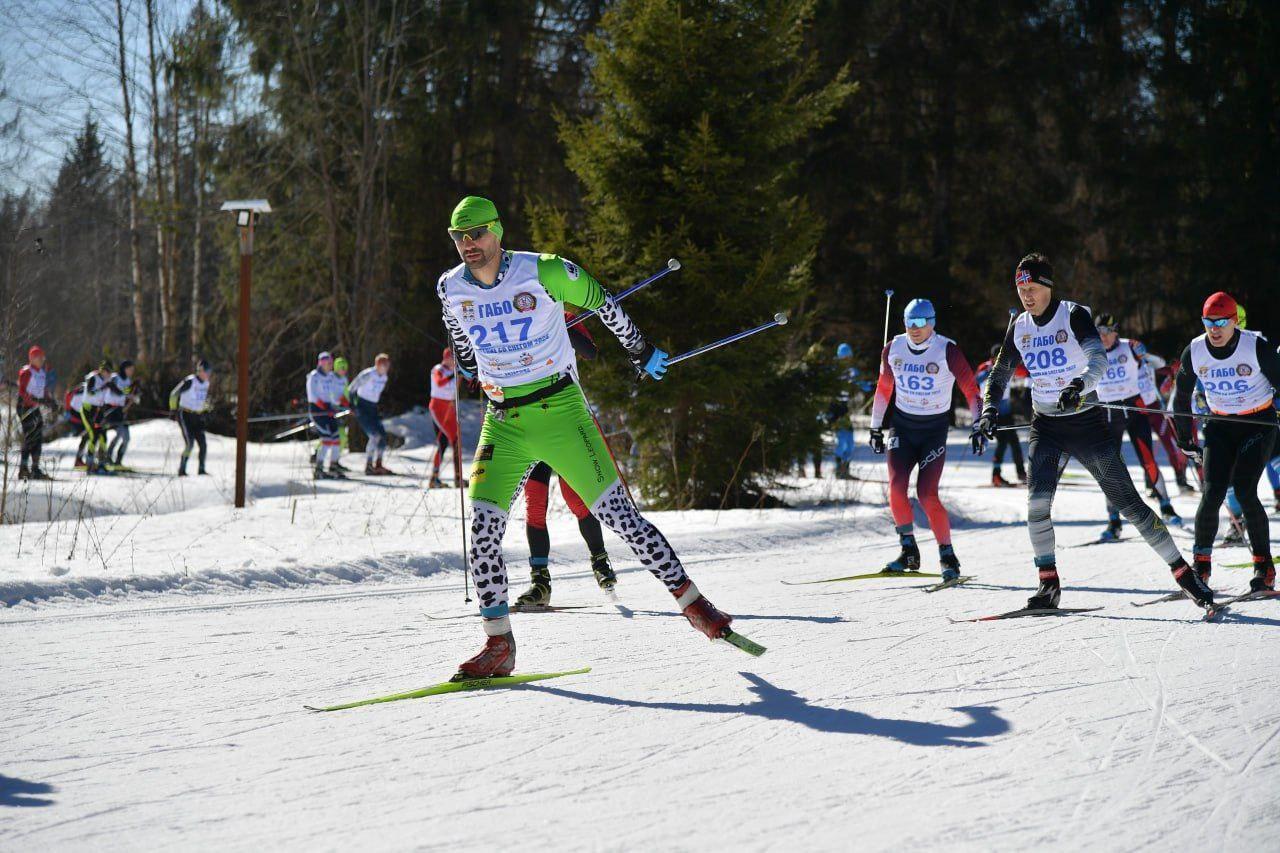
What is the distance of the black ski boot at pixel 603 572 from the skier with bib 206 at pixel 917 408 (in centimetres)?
243

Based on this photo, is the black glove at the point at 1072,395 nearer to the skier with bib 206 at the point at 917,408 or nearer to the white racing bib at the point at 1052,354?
the white racing bib at the point at 1052,354

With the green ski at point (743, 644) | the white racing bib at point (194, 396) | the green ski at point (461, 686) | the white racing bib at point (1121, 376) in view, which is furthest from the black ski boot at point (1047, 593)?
the white racing bib at point (194, 396)

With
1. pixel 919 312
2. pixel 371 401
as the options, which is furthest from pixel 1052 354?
pixel 371 401

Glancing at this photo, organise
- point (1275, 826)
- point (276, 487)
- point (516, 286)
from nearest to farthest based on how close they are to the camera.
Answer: point (1275, 826)
point (516, 286)
point (276, 487)

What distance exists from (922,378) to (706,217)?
5303 millimetres

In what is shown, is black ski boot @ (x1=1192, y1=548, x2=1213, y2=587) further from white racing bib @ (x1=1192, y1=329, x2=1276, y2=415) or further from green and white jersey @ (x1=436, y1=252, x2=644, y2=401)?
green and white jersey @ (x1=436, y1=252, x2=644, y2=401)

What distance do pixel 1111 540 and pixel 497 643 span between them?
7583mm

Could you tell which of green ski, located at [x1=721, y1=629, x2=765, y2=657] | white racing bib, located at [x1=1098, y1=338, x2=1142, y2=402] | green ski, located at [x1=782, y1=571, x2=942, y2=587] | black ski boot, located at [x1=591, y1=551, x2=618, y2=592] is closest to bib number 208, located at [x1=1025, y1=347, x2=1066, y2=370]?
green ski, located at [x1=782, y1=571, x2=942, y2=587]

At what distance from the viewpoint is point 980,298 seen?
29.2 meters

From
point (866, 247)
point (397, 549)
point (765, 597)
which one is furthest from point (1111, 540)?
point (866, 247)

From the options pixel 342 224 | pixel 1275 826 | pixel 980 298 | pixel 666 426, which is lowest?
pixel 1275 826

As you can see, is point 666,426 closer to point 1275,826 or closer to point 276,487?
point 276,487

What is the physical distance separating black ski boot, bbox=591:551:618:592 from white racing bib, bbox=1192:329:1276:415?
4.29 metres

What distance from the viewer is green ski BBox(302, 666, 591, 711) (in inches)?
201
